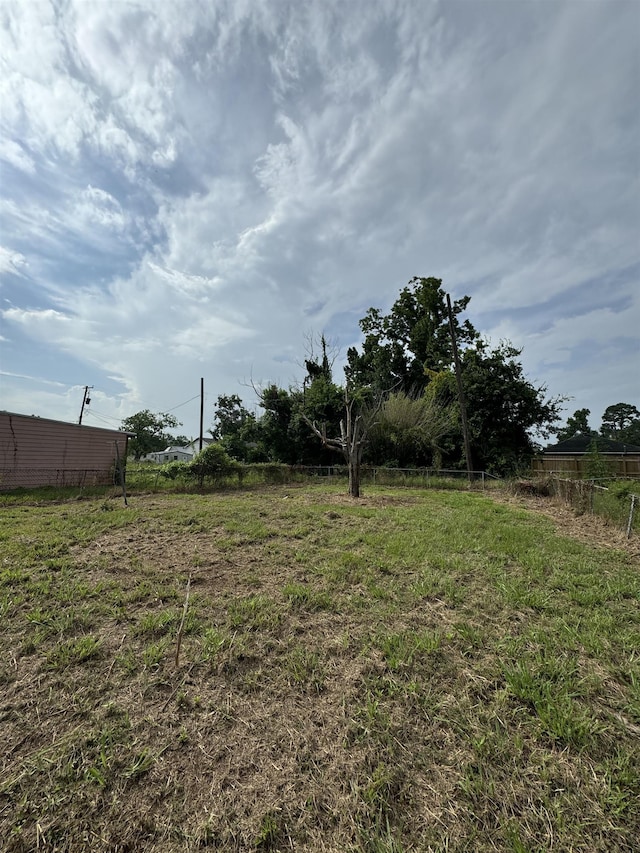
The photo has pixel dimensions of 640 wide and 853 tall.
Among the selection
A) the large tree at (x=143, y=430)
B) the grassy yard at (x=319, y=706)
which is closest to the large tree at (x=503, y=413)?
the grassy yard at (x=319, y=706)

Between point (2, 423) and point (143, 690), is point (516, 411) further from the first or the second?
point (2, 423)

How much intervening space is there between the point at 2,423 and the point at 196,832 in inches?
605

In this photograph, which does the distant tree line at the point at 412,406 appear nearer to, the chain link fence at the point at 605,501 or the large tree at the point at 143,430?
the chain link fence at the point at 605,501

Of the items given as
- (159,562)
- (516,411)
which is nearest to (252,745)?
(159,562)

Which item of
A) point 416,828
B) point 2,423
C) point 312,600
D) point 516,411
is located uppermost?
point 516,411

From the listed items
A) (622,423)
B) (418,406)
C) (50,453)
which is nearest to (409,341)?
(418,406)

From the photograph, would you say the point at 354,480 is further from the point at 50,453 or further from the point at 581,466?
the point at 50,453

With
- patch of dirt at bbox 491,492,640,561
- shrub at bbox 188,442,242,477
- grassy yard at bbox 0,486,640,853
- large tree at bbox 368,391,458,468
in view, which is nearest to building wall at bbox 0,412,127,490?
shrub at bbox 188,442,242,477

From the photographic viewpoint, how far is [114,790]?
1.59 m

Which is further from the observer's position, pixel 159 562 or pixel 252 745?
pixel 159 562

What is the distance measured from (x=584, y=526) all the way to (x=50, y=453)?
1748 centimetres

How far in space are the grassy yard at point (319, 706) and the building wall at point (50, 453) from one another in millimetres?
10522

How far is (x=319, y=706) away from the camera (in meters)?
2.10

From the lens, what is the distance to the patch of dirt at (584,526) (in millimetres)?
5355
